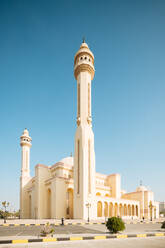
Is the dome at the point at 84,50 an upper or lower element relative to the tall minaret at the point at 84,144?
upper

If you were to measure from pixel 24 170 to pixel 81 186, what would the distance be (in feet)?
78.5

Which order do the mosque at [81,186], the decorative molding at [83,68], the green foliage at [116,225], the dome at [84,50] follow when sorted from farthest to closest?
the dome at [84,50], the decorative molding at [83,68], the mosque at [81,186], the green foliage at [116,225]

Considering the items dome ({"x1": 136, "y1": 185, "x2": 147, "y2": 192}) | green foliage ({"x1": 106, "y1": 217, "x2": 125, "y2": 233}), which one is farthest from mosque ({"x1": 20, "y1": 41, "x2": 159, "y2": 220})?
green foliage ({"x1": 106, "y1": 217, "x2": 125, "y2": 233})

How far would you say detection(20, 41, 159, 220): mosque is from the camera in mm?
35031

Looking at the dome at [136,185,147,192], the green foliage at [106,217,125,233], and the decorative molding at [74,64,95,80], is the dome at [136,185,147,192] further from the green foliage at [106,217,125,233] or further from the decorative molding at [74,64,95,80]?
the green foliage at [106,217,125,233]

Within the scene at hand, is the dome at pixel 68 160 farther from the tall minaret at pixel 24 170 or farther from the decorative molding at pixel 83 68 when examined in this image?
the decorative molding at pixel 83 68

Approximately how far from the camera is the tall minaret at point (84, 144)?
34.2 m

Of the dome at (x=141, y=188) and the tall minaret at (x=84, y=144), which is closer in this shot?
the tall minaret at (x=84, y=144)

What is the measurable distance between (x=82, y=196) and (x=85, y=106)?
16580mm

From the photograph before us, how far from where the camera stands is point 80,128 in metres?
37.7

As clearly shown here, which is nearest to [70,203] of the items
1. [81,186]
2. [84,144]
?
[81,186]

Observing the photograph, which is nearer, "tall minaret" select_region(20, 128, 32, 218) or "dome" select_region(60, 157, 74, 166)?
"dome" select_region(60, 157, 74, 166)

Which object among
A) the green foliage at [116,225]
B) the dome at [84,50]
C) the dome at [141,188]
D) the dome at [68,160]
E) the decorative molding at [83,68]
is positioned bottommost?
the dome at [141,188]

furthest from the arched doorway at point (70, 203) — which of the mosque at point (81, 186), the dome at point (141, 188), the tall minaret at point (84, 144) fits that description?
the dome at point (141, 188)
